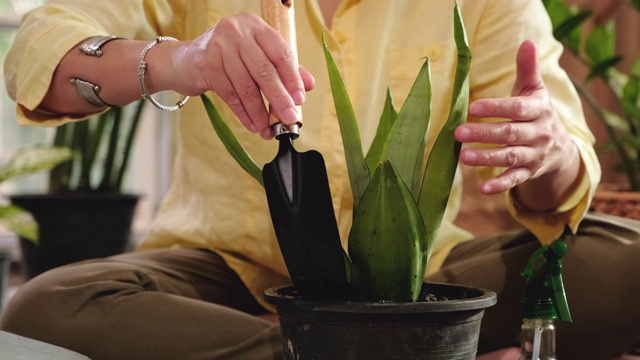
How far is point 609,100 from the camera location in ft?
7.19

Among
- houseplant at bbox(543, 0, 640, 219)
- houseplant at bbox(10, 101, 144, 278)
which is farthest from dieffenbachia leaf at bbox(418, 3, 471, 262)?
houseplant at bbox(10, 101, 144, 278)

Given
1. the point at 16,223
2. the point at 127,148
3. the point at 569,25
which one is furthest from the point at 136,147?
the point at 569,25

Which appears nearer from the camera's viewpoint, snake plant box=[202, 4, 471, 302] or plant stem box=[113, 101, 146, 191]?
snake plant box=[202, 4, 471, 302]

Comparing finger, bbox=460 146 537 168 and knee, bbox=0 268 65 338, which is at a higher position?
finger, bbox=460 146 537 168

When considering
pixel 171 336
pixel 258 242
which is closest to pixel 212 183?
pixel 258 242

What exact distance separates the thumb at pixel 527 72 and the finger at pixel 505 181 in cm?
9

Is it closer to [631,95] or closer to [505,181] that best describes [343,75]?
[505,181]

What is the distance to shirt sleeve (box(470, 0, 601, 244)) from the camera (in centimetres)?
111

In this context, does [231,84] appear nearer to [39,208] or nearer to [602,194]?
[602,194]

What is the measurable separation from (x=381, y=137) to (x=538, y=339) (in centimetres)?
25

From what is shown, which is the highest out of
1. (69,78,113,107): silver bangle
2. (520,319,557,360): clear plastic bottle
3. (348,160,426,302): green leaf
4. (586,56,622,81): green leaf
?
(586,56,622,81): green leaf

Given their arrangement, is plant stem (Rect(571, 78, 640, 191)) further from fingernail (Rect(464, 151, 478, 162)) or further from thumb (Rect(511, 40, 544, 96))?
fingernail (Rect(464, 151, 478, 162))

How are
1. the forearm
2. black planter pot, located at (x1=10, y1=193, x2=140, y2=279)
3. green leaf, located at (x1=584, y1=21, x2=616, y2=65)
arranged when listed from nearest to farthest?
1. the forearm
2. green leaf, located at (x1=584, y1=21, x2=616, y2=65)
3. black planter pot, located at (x1=10, y1=193, x2=140, y2=279)

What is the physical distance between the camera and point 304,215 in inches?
27.1
